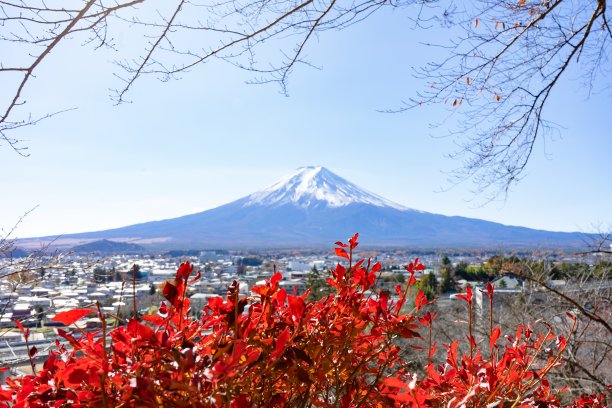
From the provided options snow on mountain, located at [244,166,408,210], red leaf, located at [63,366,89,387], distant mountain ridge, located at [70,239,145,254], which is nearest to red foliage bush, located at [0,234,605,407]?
red leaf, located at [63,366,89,387]

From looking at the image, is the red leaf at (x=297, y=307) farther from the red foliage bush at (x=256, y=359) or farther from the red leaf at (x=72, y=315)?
the red leaf at (x=72, y=315)

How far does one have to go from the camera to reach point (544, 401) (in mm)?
1072

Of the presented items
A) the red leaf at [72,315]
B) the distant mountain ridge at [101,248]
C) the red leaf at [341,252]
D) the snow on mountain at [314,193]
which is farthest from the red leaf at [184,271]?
the snow on mountain at [314,193]

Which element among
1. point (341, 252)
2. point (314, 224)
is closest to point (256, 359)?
point (341, 252)

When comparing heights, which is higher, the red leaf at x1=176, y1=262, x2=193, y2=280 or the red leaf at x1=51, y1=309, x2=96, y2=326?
the red leaf at x1=176, y1=262, x2=193, y2=280

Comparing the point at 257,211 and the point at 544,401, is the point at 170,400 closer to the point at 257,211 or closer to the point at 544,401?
the point at 544,401

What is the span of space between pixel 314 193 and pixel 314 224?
366 inches

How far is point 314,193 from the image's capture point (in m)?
106

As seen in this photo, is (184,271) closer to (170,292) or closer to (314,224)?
(170,292)

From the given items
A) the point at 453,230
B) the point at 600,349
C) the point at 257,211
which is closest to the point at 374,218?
the point at 453,230

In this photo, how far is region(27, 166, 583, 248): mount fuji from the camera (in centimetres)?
8850

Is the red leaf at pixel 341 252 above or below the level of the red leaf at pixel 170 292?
above

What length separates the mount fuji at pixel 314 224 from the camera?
3484 inches

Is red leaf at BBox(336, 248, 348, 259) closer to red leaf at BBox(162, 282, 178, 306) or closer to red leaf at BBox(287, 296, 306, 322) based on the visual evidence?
red leaf at BBox(287, 296, 306, 322)
